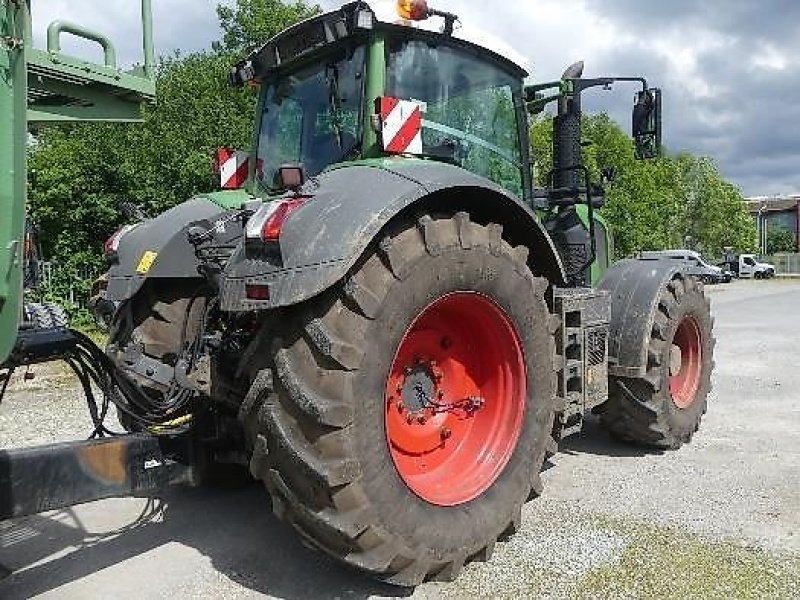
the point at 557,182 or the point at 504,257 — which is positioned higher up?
the point at 557,182

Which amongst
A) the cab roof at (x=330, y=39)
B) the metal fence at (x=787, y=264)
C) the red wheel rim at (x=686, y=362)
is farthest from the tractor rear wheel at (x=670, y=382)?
the metal fence at (x=787, y=264)

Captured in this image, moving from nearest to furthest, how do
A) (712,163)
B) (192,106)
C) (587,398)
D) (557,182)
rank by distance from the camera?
(587,398) → (557,182) → (192,106) → (712,163)

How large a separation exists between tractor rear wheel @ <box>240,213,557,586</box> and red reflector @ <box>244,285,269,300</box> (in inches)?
A: 5.8

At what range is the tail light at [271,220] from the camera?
116 inches

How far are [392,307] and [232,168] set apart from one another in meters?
2.58

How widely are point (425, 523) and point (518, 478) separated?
0.64 meters

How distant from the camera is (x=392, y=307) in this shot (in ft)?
9.98

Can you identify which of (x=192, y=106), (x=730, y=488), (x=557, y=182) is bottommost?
(x=730, y=488)

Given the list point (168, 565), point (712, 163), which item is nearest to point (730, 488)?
point (168, 565)

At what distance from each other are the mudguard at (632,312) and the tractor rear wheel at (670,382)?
100 millimetres

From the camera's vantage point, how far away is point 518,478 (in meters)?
3.65

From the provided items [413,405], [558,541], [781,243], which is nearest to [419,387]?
[413,405]

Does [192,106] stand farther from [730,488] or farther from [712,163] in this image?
[712,163]

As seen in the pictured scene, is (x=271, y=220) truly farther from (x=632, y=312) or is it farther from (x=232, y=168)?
(x=632, y=312)
